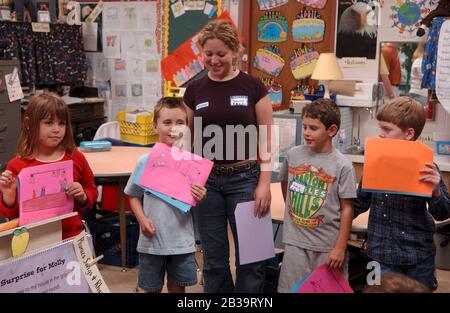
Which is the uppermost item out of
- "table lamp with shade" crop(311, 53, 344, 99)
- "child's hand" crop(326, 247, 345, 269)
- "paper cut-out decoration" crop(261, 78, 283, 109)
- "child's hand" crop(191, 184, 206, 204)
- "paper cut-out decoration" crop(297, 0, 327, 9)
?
"paper cut-out decoration" crop(297, 0, 327, 9)

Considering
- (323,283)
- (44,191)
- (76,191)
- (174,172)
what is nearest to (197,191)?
(174,172)

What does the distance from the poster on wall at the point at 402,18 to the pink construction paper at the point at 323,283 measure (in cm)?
280

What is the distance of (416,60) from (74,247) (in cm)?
327

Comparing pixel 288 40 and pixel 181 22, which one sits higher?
pixel 181 22

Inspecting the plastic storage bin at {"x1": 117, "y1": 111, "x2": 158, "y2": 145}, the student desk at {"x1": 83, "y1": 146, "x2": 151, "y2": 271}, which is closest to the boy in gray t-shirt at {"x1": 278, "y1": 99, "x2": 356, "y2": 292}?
the student desk at {"x1": 83, "y1": 146, "x2": 151, "y2": 271}

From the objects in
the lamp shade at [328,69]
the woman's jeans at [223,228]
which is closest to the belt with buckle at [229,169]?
the woman's jeans at [223,228]

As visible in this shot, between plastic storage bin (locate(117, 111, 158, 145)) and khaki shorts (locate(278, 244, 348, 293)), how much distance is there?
271cm

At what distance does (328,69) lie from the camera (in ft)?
14.0

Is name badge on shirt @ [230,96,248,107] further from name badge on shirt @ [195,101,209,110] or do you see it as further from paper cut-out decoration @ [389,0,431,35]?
paper cut-out decoration @ [389,0,431,35]

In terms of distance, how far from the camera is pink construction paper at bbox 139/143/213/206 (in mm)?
2312

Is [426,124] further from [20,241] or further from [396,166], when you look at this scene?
[20,241]

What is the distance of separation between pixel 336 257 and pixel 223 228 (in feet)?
1.67

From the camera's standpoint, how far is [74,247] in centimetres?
183

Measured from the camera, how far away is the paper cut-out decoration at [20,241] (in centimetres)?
169
